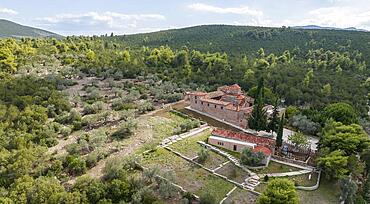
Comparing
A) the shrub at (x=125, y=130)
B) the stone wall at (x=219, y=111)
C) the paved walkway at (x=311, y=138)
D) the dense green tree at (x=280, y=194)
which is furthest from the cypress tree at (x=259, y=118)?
the shrub at (x=125, y=130)

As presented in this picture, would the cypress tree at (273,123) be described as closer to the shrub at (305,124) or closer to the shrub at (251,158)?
the shrub at (305,124)

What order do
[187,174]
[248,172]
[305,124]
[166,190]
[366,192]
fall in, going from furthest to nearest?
[305,124] → [248,172] → [187,174] → [366,192] → [166,190]

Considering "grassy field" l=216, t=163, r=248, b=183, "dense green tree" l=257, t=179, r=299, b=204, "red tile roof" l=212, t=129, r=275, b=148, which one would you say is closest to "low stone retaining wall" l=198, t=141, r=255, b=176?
"grassy field" l=216, t=163, r=248, b=183

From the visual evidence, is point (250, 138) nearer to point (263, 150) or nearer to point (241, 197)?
point (263, 150)

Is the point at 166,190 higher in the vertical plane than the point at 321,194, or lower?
higher

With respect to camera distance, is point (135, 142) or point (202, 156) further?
point (135, 142)

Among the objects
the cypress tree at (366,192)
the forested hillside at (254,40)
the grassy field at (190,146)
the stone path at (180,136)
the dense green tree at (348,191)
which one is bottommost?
the cypress tree at (366,192)

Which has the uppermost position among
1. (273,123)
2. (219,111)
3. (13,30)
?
(13,30)

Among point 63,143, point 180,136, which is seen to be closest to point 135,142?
point 180,136

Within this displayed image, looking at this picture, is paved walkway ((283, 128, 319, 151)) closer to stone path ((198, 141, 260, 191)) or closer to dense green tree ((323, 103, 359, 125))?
dense green tree ((323, 103, 359, 125))

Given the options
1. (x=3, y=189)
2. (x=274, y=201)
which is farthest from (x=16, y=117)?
(x=274, y=201)

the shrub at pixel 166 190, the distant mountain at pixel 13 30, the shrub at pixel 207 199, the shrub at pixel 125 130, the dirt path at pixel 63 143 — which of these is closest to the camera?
the shrub at pixel 207 199
